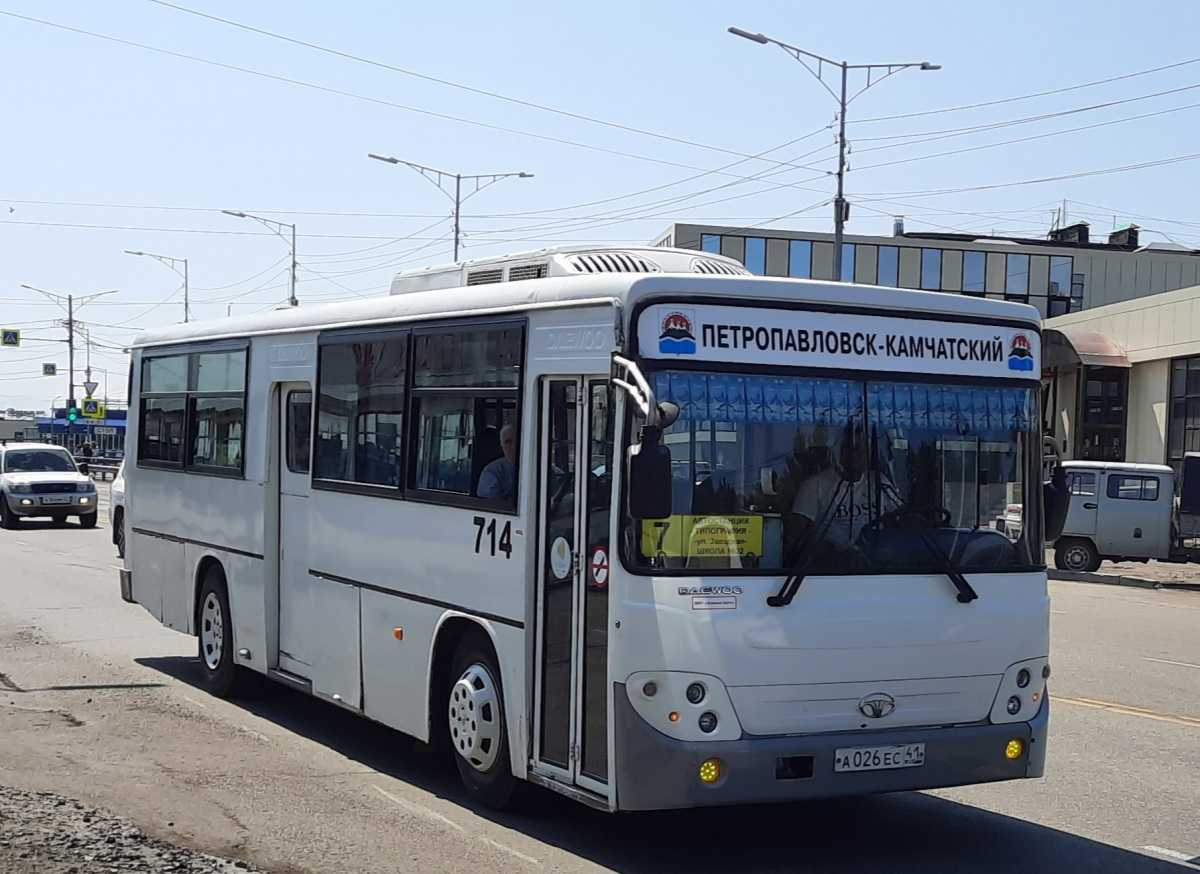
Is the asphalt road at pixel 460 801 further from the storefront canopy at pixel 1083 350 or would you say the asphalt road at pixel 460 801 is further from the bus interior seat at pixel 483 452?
the storefront canopy at pixel 1083 350

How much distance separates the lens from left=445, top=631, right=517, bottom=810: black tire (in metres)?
7.97

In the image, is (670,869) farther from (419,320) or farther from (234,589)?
(234,589)

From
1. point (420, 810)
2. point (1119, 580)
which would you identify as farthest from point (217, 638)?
point (1119, 580)

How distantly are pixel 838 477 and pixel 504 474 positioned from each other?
69.9 inches

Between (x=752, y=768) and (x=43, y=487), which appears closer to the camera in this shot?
(x=752, y=768)

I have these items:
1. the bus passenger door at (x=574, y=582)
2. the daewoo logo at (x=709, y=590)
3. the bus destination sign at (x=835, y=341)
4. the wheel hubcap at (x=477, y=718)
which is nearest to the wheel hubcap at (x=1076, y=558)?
the bus destination sign at (x=835, y=341)

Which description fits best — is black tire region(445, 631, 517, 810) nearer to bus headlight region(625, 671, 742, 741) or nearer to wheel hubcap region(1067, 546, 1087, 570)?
bus headlight region(625, 671, 742, 741)

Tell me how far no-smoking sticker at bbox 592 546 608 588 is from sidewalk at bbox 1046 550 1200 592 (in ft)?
63.4

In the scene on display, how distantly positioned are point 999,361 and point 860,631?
1662 millimetres

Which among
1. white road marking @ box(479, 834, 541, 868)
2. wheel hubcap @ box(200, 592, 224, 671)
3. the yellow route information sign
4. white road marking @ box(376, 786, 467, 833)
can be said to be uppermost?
the yellow route information sign

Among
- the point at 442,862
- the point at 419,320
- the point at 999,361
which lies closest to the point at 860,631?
the point at 999,361

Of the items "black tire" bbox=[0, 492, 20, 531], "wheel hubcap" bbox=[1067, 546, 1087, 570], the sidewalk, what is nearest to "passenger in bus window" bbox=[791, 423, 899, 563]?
the sidewalk

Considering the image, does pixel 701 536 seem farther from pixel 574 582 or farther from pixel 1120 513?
pixel 1120 513

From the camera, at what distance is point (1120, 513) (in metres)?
28.4
